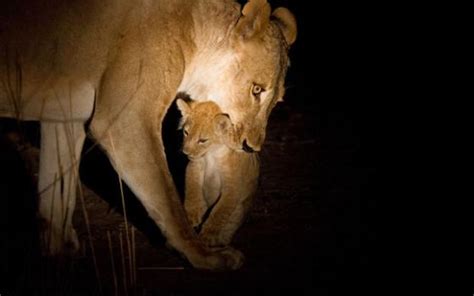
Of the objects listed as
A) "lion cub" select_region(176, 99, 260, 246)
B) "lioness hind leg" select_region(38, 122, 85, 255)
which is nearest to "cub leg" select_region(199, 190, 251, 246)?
"lion cub" select_region(176, 99, 260, 246)

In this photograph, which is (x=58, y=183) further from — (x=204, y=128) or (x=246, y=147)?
(x=246, y=147)

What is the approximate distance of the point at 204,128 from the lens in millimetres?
3602

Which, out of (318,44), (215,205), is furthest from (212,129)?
(318,44)

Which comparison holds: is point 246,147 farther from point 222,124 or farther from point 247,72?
point 247,72

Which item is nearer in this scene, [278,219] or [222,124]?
[222,124]

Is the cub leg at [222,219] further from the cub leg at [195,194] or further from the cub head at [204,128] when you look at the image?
the cub head at [204,128]

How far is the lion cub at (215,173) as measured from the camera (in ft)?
11.9

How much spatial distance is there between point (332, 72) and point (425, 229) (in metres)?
5.08

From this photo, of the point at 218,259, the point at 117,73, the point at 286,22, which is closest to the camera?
the point at 117,73

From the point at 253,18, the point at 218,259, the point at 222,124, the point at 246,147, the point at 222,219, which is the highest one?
the point at 253,18

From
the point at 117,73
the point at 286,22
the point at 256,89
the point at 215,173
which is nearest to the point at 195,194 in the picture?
the point at 215,173

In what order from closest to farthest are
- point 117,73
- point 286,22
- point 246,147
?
1. point 117,73
2. point 246,147
3. point 286,22

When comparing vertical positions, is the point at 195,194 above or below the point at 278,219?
above

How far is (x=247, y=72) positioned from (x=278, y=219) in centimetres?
100
